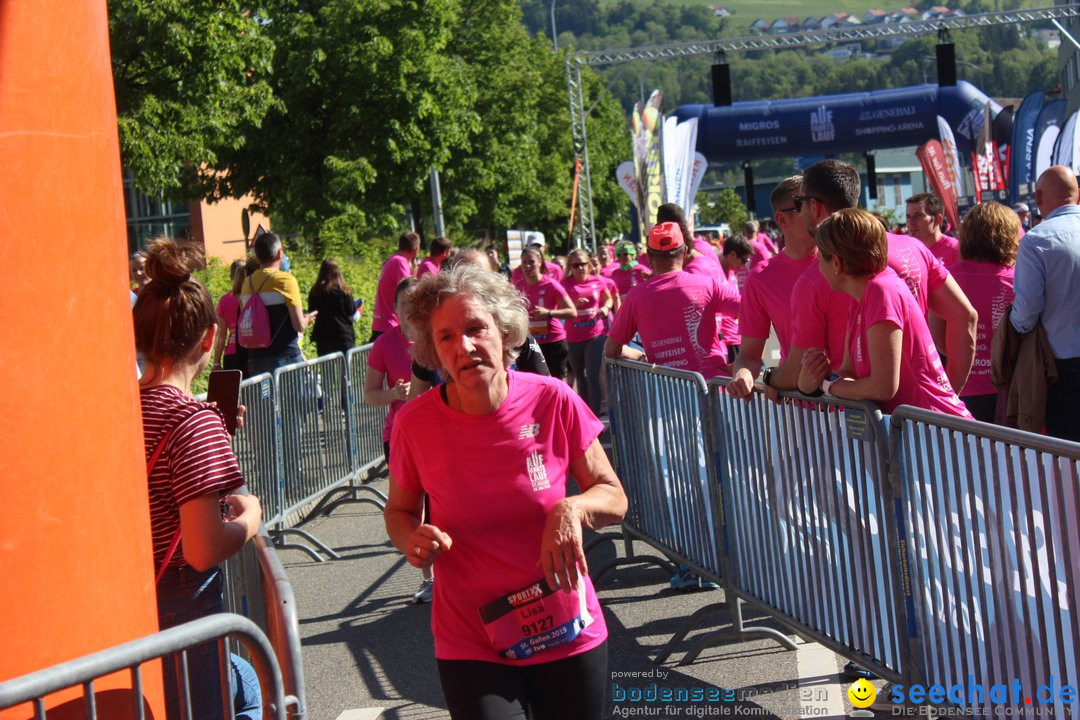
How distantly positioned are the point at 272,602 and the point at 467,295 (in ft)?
3.11

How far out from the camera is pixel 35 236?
7.63 ft

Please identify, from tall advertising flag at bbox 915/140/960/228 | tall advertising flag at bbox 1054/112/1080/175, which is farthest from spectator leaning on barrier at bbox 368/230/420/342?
tall advertising flag at bbox 915/140/960/228

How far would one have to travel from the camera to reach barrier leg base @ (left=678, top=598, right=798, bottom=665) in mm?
5820

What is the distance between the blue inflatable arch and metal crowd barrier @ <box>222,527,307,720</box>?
131 ft

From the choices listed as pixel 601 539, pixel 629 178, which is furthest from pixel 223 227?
pixel 601 539

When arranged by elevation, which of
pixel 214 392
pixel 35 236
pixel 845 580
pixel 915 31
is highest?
pixel 915 31

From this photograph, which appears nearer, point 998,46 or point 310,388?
point 310,388

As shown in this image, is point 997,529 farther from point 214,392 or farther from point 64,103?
point 64,103

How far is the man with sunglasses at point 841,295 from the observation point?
4852 millimetres

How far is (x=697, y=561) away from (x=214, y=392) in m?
3.55

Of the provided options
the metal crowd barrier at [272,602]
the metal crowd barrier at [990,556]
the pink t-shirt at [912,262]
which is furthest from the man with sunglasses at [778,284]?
the metal crowd barrier at [272,602]

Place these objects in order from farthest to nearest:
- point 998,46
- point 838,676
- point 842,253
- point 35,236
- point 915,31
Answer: point 998,46, point 915,31, point 838,676, point 842,253, point 35,236

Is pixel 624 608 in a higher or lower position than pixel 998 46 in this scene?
lower

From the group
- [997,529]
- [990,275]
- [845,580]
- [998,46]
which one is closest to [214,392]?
[997,529]
